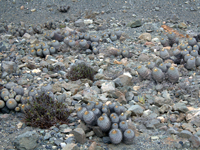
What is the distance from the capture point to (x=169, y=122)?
4.09m

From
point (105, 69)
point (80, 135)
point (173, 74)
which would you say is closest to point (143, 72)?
point (173, 74)

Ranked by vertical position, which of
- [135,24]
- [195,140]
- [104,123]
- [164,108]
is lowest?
[164,108]

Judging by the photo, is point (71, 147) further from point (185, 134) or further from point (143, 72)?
point (143, 72)

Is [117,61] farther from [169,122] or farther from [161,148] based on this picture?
[161,148]

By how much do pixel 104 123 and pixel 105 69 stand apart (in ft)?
9.05

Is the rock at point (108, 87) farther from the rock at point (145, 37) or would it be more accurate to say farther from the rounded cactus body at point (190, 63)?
the rock at point (145, 37)

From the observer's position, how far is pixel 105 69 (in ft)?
19.8

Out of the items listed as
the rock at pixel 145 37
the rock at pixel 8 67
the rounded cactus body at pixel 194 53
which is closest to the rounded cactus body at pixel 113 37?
the rock at pixel 145 37

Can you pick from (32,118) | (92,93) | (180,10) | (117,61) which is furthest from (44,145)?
(180,10)

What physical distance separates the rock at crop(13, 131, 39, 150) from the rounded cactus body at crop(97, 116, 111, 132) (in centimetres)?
94

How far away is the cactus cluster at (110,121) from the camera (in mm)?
3328

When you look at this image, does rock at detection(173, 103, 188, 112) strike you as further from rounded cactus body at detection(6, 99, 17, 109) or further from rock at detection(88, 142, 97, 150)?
rounded cactus body at detection(6, 99, 17, 109)

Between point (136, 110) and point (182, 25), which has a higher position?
point (182, 25)

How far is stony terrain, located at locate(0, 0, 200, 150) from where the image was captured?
3566mm
